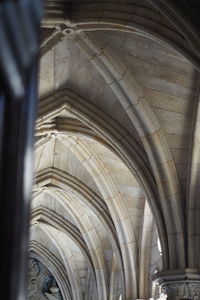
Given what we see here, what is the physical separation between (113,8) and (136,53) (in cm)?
136

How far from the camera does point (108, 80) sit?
1069 cm

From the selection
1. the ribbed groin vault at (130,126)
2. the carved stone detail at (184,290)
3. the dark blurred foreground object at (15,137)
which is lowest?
the dark blurred foreground object at (15,137)

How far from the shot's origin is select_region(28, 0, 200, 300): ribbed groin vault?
945 centimetres

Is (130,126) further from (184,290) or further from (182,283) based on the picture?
(184,290)

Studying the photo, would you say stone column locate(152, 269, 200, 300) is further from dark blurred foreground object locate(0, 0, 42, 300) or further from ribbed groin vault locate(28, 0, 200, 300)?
dark blurred foreground object locate(0, 0, 42, 300)

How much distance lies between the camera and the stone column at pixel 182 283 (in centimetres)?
1065

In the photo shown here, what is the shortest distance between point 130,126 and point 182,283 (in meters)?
2.99

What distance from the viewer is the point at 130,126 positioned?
39.0 ft

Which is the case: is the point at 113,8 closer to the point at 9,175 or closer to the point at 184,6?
the point at 184,6

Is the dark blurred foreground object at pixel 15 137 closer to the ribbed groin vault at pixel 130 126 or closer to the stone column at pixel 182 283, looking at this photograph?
the ribbed groin vault at pixel 130 126

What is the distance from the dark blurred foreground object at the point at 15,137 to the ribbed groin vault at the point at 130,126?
6.40 metres

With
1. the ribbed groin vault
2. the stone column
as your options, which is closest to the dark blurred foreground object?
the ribbed groin vault

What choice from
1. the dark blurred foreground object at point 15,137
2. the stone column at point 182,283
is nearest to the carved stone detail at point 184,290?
the stone column at point 182,283

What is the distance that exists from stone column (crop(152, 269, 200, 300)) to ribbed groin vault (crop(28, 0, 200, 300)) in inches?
0.6
